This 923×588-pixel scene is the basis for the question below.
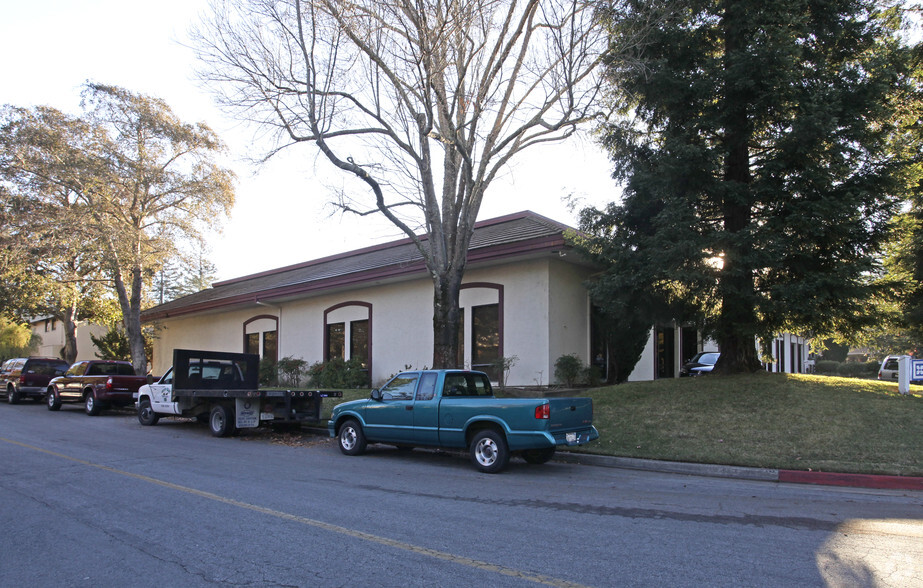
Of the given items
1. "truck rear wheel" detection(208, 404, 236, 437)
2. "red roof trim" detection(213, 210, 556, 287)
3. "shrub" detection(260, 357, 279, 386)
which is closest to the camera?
"truck rear wheel" detection(208, 404, 236, 437)

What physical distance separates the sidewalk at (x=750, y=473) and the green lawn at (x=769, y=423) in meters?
0.22

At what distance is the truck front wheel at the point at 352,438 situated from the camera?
11.7m

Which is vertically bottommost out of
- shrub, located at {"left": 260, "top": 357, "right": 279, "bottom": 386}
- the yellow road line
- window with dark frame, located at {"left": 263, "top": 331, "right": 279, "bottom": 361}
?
the yellow road line

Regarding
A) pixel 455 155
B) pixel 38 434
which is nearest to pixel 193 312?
pixel 38 434

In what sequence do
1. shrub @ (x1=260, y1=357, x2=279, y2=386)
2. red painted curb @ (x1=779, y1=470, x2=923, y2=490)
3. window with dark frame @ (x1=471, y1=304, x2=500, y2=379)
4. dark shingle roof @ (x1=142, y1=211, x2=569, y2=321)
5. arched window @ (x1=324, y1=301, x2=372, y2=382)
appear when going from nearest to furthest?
red painted curb @ (x1=779, y1=470, x2=923, y2=490) → dark shingle roof @ (x1=142, y1=211, x2=569, y2=321) → window with dark frame @ (x1=471, y1=304, x2=500, y2=379) → arched window @ (x1=324, y1=301, x2=372, y2=382) → shrub @ (x1=260, y1=357, x2=279, y2=386)

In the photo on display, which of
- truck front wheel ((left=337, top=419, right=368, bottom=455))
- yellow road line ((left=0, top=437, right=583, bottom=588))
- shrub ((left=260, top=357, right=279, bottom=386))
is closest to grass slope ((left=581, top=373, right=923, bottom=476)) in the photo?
truck front wheel ((left=337, top=419, right=368, bottom=455))

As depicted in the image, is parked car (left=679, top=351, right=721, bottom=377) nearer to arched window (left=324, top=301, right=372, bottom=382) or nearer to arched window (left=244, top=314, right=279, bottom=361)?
arched window (left=324, top=301, right=372, bottom=382)

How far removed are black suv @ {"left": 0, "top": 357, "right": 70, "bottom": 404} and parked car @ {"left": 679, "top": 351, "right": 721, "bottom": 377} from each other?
23.8 m

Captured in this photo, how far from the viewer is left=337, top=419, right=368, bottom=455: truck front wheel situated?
11.7 m

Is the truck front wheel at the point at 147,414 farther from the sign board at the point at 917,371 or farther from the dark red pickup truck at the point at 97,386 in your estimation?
the sign board at the point at 917,371

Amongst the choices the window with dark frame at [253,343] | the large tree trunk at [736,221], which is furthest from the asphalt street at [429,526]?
the window with dark frame at [253,343]

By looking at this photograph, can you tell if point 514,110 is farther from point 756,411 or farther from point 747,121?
point 756,411

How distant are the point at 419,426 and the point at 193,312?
82.6ft

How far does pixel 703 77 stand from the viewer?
555 inches
